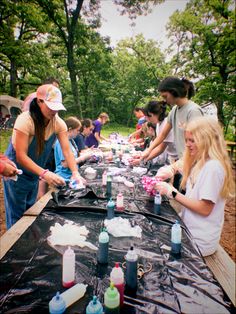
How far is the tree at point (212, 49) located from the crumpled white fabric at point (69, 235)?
1353 centimetres

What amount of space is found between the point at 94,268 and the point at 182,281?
0.50m

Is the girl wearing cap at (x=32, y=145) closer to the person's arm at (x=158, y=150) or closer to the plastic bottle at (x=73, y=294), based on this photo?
the plastic bottle at (x=73, y=294)

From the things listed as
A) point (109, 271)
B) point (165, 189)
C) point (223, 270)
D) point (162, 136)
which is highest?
point (162, 136)

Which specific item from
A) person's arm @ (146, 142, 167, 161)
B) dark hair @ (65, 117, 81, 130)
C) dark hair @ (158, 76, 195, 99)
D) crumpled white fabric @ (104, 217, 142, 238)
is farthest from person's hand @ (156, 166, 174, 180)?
dark hair @ (65, 117, 81, 130)

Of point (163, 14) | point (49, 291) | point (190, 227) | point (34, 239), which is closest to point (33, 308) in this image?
point (49, 291)

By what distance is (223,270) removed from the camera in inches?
68.6

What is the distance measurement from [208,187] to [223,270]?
0.64m

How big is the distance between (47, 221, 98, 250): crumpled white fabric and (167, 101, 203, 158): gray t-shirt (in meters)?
1.96

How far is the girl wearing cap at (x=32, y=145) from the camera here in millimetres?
2129

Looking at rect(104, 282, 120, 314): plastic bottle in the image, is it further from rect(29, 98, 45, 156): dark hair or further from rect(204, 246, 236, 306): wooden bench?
rect(29, 98, 45, 156): dark hair

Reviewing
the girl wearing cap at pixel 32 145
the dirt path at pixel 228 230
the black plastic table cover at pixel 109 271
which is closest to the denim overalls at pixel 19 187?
the girl wearing cap at pixel 32 145

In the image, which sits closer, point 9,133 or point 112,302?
point 112,302

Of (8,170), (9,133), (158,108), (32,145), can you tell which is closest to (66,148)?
(32,145)

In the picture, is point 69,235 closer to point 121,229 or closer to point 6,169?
point 121,229
